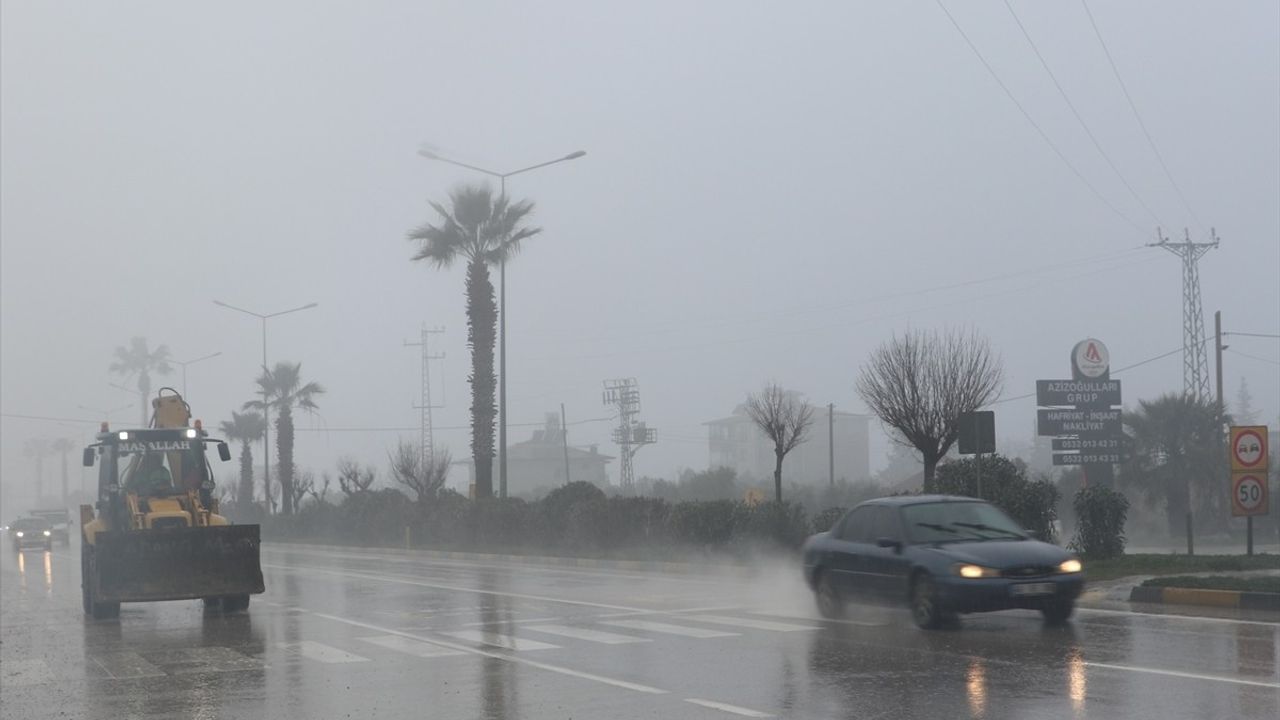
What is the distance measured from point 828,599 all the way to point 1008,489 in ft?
26.8

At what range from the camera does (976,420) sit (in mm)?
21422

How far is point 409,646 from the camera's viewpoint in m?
15.2

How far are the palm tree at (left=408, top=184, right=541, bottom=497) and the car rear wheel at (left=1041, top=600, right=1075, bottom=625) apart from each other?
3189 centimetres

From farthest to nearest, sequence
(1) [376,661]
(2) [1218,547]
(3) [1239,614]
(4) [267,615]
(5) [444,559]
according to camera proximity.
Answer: (5) [444,559] → (2) [1218,547] → (4) [267,615] → (3) [1239,614] → (1) [376,661]

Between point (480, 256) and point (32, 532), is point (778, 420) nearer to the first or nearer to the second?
point (480, 256)

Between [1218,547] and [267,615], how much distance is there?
2581 centimetres

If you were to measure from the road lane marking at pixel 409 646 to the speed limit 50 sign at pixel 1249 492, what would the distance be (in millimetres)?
12107

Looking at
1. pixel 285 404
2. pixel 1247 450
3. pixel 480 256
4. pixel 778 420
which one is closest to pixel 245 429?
pixel 285 404

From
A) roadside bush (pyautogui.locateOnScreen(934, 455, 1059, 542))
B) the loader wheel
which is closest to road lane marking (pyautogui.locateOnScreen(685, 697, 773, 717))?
the loader wheel

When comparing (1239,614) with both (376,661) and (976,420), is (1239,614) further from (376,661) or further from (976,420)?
(376,661)

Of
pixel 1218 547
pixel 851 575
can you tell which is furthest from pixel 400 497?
pixel 851 575

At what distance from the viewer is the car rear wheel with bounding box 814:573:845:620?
16672 mm

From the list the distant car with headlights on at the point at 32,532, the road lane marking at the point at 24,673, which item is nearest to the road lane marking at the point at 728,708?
the road lane marking at the point at 24,673

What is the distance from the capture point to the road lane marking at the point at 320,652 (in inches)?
562
